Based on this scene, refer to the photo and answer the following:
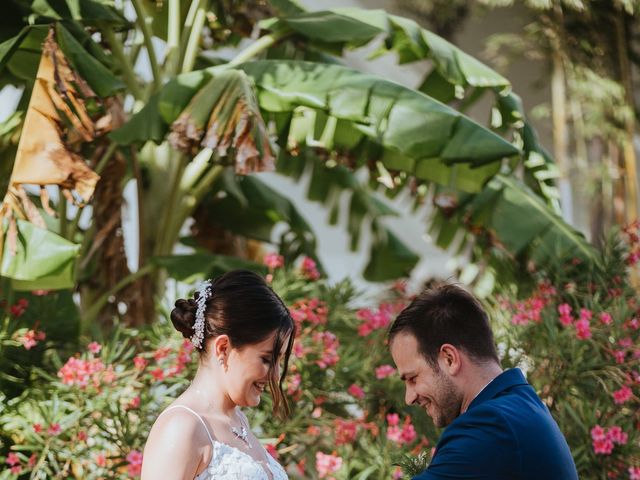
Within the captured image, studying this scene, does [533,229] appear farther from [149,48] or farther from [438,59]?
[149,48]

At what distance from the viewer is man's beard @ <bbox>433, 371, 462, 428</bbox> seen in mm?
2951

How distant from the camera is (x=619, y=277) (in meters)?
6.38

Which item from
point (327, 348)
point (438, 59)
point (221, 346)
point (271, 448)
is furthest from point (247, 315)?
point (438, 59)

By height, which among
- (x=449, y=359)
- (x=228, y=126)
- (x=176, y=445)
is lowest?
(x=228, y=126)

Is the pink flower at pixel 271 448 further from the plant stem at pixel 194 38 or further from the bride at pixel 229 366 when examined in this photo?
the plant stem at pixel 194 38

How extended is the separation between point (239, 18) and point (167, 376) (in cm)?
→ 289

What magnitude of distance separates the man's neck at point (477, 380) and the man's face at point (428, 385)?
2cm

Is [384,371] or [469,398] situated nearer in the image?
[469,398]

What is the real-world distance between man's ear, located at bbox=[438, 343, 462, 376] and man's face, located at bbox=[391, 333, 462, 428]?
15 millimetres

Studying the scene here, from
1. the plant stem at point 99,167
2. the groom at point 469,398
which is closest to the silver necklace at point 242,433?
the groom at point 469,398

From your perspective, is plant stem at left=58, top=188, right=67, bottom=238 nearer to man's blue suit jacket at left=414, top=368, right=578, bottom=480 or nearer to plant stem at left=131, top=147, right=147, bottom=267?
plant stem at left=131, top=147, right=147, bottom=267

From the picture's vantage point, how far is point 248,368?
3297 mm

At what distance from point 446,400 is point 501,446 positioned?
0.27m

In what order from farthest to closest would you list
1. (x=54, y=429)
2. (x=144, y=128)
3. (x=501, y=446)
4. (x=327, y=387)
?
(x=327, y=387), (x=144, y=128), (x=54, y=429), (x=501, y=446)
